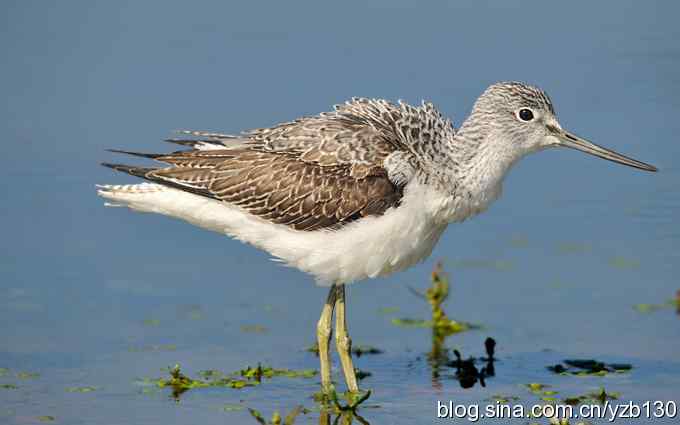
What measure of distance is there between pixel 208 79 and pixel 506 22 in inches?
159

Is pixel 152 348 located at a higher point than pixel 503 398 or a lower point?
higher

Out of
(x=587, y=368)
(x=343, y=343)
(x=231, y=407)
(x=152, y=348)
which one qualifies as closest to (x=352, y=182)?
(x=343, y=343)

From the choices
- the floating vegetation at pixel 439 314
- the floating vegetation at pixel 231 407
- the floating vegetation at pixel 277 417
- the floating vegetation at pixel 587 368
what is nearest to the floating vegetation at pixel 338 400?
the floating vegetation at pixel 277 417

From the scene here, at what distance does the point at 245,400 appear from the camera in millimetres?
9875

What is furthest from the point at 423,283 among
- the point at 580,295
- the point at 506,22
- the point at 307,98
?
the point at 506,22

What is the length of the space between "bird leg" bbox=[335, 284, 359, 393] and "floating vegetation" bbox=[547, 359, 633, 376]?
63.1 inches

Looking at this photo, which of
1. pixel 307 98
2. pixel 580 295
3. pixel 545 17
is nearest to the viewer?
pixel 580 295

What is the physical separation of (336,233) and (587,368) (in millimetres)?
2290

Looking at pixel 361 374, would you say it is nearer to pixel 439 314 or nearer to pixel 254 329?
pixel 439 314

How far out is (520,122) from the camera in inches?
417

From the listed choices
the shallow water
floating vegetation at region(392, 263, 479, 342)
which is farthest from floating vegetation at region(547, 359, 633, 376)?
floating vegetation at region(392, 263, 479, 342)

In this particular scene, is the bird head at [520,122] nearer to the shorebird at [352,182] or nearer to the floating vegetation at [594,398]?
the shorebird at [352,182]

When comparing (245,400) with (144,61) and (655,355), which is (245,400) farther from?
(144,61)

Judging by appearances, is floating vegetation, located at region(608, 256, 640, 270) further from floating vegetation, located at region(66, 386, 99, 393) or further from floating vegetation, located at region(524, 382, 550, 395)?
floating vegetation, located at region(66, 386, 99, 393)
